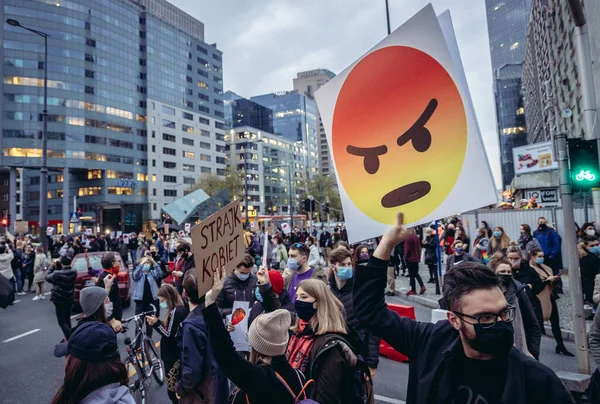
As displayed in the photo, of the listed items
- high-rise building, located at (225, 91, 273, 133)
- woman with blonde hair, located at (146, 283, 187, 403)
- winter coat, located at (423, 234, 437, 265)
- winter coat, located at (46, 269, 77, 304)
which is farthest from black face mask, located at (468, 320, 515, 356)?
high-rise building, located at (225, 91, 273, 133)

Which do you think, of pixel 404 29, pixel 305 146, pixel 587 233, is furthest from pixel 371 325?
Result: pixel 305 146

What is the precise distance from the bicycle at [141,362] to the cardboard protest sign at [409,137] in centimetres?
401

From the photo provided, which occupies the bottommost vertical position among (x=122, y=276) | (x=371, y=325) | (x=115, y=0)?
(x=122, y=276)

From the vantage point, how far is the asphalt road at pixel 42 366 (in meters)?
5.29

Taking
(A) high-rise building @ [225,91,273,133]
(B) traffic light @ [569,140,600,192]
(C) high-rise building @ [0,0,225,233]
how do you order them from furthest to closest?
(A) high-rise building @ [225,91,273,133] < (C) high-rise building @ [0,0,225,233] < (B) traffic light @ [569,140,600,192]

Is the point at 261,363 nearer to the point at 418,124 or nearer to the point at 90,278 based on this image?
the point at 418,124

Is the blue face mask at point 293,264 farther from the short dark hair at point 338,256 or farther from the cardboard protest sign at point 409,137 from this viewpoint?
the cardboard protest sign at point 409,137

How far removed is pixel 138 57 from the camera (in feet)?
255

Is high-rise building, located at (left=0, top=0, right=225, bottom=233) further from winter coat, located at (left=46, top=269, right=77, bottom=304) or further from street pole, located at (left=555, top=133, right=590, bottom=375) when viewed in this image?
street pole, located at (left=555, top=133, right=590, bottom=375)

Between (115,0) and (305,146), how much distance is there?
83.2 meters

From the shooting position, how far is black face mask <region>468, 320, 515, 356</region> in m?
1.64

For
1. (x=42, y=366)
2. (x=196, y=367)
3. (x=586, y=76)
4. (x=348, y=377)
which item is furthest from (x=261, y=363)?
(x=586, y=76)

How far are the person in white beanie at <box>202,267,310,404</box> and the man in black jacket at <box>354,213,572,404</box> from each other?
1.95ft

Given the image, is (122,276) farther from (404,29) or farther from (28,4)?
(28,4)
